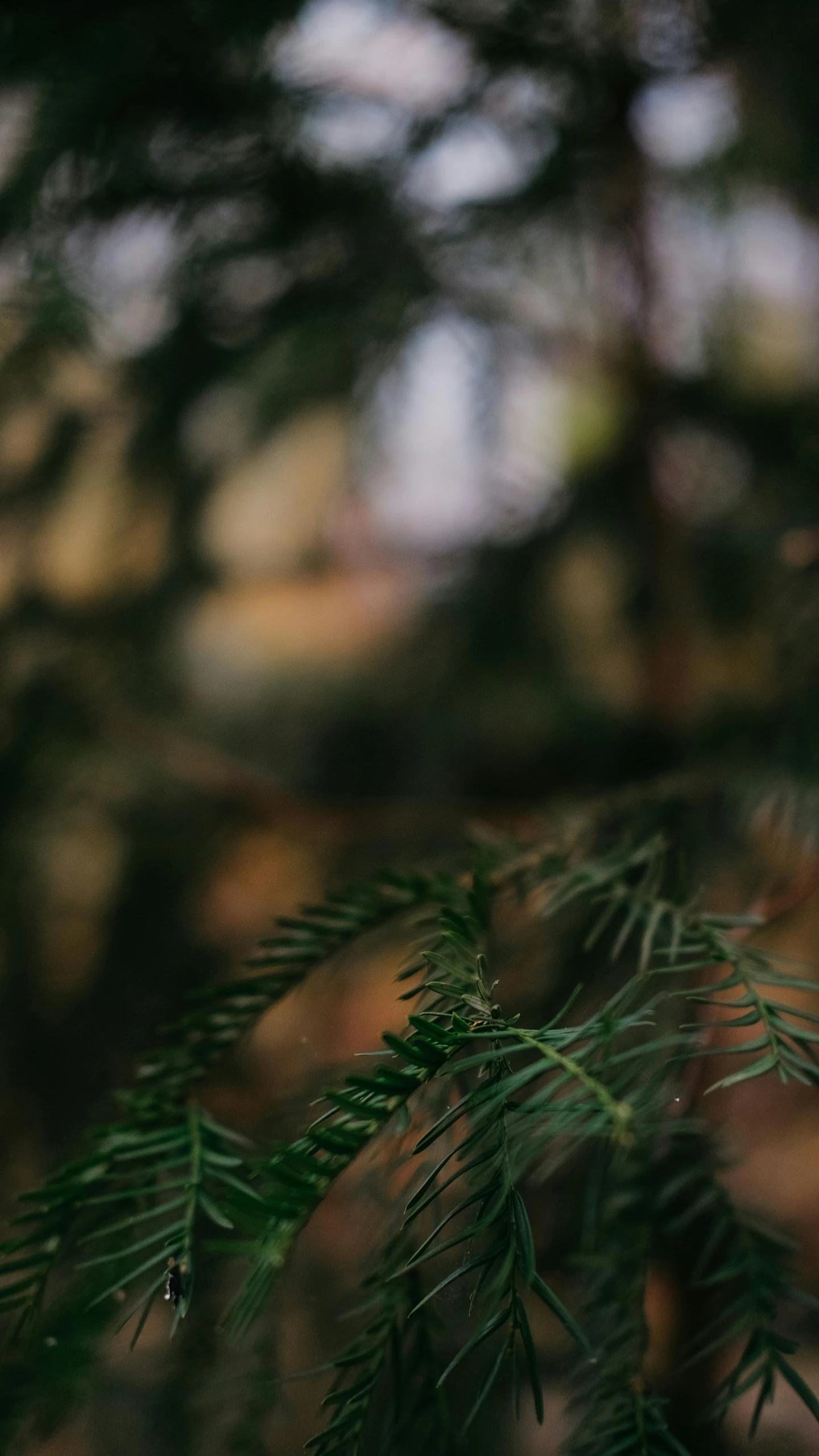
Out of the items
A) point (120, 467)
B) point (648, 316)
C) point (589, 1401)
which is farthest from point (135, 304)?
point (589, 1401)

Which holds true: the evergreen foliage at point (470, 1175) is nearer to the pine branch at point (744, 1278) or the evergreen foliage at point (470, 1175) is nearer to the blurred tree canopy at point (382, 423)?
the pine branch at point (744, 1278)

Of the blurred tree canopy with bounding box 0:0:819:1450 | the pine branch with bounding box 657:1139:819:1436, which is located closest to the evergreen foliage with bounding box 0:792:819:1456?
the pine branch with bounding box 657:1139:819:1436

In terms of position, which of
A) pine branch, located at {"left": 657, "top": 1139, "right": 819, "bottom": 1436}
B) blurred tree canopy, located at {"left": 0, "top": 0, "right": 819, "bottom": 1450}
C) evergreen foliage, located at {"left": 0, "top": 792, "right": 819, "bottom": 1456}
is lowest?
pine branch, located at {"left": 657, "top": 1139, "right": 819, "bottom": 1436}

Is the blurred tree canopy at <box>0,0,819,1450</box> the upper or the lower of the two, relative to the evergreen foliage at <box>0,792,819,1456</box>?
upper

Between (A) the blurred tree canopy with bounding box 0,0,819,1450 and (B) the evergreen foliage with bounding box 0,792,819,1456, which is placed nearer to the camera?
(B) the evergreen foliage with bounding box 0,792,819,1456

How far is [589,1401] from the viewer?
0.32 m

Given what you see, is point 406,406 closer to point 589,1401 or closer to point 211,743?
point 211,743

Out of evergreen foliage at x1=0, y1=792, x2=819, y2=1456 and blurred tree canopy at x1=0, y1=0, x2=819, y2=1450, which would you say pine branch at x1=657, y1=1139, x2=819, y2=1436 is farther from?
blurred tree canopy at x1=0, y1=0, x2=819, y2=1450

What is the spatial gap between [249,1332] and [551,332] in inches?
27.6

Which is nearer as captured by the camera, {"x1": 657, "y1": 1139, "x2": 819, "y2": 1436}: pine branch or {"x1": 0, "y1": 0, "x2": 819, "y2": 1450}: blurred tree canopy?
{"x1": 657, "y1": 1139, "x2": 819, "y2": 1436}: pine branch

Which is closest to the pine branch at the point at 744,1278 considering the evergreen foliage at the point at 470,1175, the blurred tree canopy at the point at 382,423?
the evergreen foliage at the point at 470,1175

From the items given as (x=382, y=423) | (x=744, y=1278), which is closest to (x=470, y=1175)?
(x=744, y=1278)

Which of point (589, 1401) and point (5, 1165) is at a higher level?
point (5, 1165)

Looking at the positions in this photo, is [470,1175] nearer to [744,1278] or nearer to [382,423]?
[744,1278]
